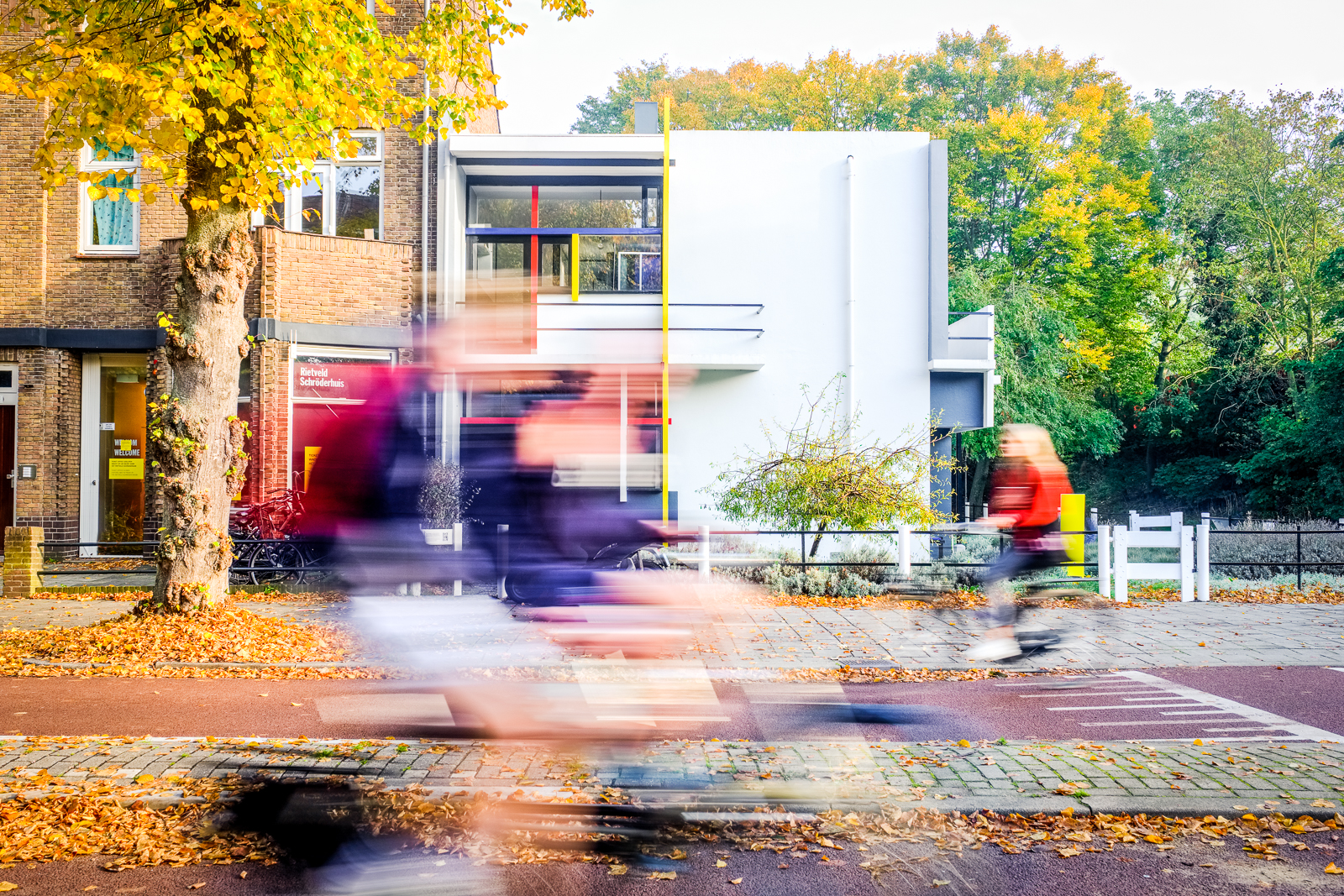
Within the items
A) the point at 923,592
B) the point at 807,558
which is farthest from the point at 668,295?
the point at 923,592

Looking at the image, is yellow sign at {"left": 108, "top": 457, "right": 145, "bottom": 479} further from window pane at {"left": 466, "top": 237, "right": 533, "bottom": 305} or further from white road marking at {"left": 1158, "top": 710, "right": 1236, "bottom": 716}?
white road marking at {"left": 1158, "top": 710, "right": 1236, "bottom": 716}

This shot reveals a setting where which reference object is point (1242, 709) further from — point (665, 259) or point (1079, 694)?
point (665, 259)

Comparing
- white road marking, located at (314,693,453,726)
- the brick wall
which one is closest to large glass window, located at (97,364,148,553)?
the brick wall

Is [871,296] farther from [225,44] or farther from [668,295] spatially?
[225,44]

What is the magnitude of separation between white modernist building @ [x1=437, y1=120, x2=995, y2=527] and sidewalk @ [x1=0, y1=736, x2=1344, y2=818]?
13.7 m

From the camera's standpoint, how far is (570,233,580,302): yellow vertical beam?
1925 centimetres

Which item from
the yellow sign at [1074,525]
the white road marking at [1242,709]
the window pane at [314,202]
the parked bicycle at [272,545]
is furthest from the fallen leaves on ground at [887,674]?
the window pane at [314,202]

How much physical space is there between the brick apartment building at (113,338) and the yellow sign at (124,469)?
0.07 feet

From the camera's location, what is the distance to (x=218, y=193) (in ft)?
30.5

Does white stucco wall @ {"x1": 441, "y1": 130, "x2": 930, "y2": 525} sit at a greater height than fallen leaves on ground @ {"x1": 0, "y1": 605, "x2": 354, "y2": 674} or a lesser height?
greater

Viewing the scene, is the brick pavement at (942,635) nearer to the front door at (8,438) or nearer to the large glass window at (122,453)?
the large glass window at (122,453)

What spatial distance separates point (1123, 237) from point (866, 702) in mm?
32267

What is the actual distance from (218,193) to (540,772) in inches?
275

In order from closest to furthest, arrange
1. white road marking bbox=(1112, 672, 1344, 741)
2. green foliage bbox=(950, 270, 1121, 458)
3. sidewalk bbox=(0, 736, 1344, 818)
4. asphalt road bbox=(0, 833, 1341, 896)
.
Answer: asphalt road bbox=(0, 833, 1341, 896) < sidewalk bbox=(0, 736, 1344, 818) < white road marking bbox=(1112, 672, 1344, 741) < green foliage bbox=(950, 270, 1121, 458)
